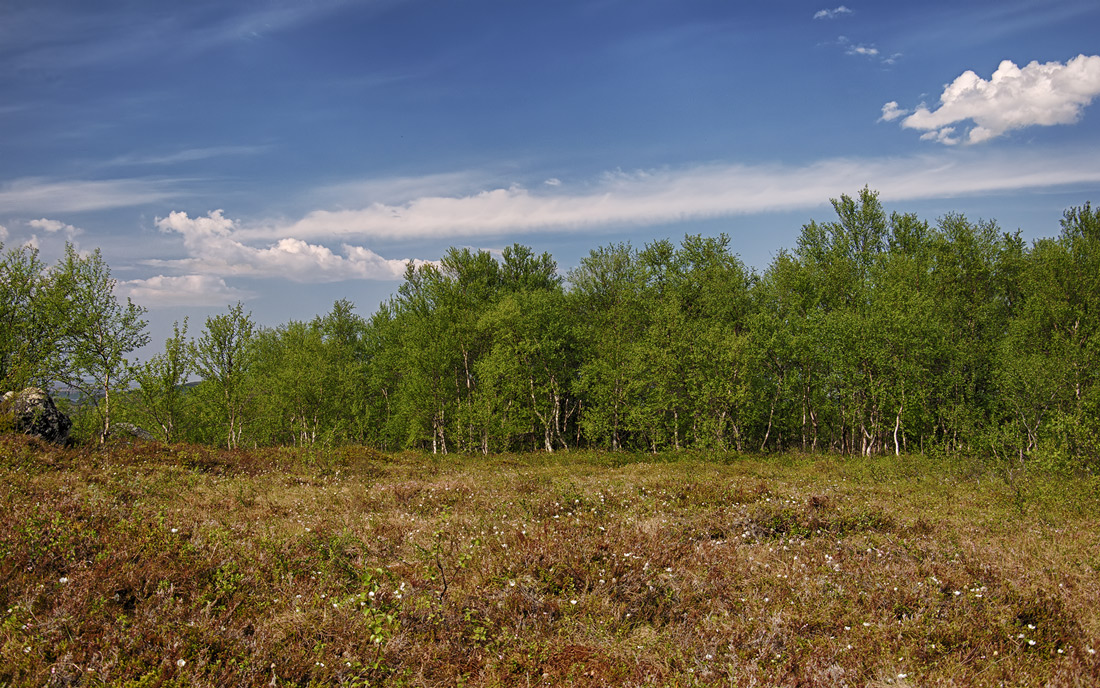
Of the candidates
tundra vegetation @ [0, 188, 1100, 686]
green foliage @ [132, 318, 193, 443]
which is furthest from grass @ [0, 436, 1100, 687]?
green foliage @ [132, 318, 193, 443]

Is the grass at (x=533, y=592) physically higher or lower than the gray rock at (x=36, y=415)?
lower

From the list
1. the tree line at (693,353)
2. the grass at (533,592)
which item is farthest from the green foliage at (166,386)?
the grass at (533,592)

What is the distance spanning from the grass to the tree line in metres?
20.2

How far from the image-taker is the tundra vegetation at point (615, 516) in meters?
6.62

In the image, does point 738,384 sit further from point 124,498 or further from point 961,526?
point 124,498

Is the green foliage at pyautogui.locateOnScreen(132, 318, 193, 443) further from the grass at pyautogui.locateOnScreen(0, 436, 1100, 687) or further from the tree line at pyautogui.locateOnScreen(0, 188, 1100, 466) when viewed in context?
the grass at pyautogui.locateOnScreen(0, 436, 1100, 687)

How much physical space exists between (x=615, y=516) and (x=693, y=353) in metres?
25.6

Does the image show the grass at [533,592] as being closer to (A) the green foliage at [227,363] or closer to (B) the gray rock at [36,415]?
(B) the gray rock at [36,415]

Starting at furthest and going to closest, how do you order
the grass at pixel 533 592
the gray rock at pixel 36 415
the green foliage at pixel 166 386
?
the green foliage at pixel 166 386, the gray rock at pixel 36 415, the grass at pixel 533 592

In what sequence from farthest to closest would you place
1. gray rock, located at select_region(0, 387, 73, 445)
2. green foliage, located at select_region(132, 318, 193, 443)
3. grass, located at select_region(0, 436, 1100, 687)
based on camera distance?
1. green foliage, located at select_region(132, 318, 193, 443)
2. gray rock, located at select_region(0, 387, 73, 445)
3. grass, located at select_region(0, 436, 1100, 687)

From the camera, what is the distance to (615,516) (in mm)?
12289

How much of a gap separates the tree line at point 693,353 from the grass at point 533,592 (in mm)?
20220

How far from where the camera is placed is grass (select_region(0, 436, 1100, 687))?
249 inches

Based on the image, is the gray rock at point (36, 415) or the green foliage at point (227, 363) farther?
the green foliage at point (227, 363)
